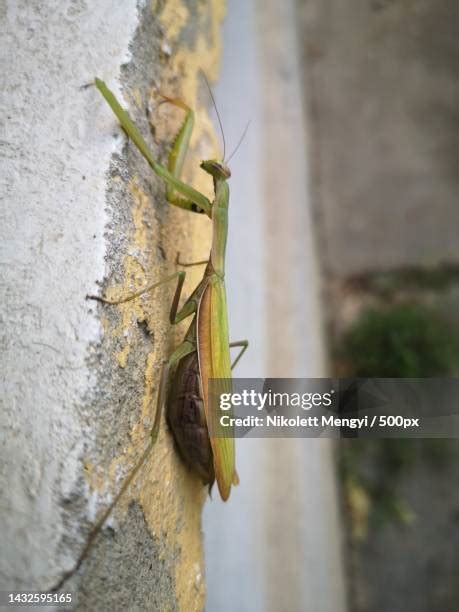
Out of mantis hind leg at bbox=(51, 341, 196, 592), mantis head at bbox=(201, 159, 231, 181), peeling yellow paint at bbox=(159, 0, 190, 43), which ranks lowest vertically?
mantis hind leg at bbox=(51, 341, 196, 592)

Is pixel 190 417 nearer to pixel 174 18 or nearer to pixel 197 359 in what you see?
pixel 197 359

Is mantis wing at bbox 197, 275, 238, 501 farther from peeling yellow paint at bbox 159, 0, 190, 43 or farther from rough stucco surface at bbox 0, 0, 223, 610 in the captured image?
peeling yellow paint at bbox 159, 0, 190, 43

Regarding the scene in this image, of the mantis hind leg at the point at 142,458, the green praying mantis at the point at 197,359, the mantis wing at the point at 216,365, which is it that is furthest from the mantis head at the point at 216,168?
the mantis hind leg at the point at 142,458

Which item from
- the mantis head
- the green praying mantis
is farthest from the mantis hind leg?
the mantis head

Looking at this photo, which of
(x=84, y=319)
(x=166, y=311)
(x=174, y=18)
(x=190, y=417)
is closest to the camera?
(x=84, y=319)

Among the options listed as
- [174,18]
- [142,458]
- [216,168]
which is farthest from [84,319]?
[174,18]

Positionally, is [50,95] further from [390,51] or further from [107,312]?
[390,51]

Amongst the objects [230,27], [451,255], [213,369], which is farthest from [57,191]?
[451,255]
